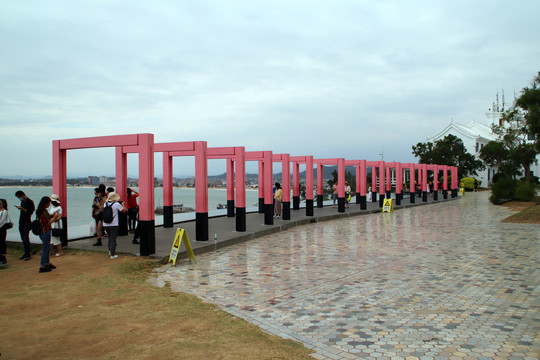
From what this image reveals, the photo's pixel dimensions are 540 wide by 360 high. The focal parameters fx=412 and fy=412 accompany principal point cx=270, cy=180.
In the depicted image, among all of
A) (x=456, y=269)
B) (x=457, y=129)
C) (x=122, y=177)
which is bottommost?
(x=456, y=269)

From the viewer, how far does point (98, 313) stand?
563cm

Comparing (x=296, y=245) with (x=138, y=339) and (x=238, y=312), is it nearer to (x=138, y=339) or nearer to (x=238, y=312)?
(x=238, y=312)

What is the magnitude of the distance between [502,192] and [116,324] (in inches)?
1133

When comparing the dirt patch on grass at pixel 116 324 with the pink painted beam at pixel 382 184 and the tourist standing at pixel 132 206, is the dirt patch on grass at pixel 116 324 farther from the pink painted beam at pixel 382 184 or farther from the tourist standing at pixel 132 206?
the pink painted beam at pixel 382 184

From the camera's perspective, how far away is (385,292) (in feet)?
21.5

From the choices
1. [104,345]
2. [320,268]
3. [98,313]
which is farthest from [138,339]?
[320,268]

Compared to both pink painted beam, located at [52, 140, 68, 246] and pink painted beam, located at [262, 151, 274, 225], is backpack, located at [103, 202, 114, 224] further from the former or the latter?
pink painted beam, located at [262, 151, 274, 225]

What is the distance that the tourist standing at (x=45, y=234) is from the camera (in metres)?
8.23

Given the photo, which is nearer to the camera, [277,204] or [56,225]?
[56,225]

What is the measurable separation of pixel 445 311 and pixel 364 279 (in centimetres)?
198

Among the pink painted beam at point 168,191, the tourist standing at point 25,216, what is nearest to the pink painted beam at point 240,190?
the pink painted beam at point 168,191

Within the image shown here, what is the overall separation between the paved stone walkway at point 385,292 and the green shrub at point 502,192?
17.7m

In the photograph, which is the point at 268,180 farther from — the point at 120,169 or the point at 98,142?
the point at 98,142

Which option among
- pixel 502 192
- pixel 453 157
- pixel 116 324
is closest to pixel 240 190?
pixel 116 324
